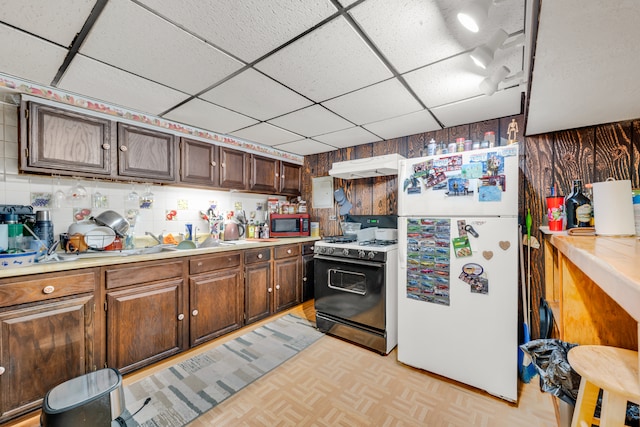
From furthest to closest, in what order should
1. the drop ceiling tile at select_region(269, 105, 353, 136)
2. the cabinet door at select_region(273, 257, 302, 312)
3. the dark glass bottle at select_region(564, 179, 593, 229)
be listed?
the cabinet door at select_region(273, 257, 302, 312), the drop ceiling tile at select_region(269, 105, 353, 136), the dark glass bottle at select_region(564, 179, 593, 229)

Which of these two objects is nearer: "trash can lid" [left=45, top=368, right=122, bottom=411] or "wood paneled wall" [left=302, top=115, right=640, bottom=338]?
"trash can lid" [left=45, top=368, right=122, bottom=411]

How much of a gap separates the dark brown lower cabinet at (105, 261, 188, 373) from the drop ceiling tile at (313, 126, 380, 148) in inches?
80.1

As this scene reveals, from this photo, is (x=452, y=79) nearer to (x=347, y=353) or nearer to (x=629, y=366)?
(x=629, y=366)

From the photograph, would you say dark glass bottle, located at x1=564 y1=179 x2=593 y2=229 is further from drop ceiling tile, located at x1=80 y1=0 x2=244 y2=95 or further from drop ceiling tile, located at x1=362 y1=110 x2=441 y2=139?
drop ceiling tile, located at x1=80 y1=0 x2=244 y2=95

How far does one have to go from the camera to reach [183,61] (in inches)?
61.9

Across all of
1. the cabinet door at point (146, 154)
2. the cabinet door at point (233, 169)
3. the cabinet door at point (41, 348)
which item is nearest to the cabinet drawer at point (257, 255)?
the cabinet door at point (233, 169)

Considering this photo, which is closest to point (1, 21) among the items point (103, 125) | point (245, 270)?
point (103, 125)

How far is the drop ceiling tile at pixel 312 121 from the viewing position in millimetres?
2352

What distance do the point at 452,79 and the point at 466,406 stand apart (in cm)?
216

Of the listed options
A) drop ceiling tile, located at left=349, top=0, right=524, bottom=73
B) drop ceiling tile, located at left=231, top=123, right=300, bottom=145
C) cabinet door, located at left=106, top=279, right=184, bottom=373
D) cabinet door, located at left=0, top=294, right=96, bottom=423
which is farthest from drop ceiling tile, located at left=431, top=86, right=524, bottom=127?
cabinet door, located at left=0, top=294, right=96, bottom=423

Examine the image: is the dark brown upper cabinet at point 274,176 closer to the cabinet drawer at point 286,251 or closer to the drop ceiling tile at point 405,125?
the cabinet drawer at point 286,251

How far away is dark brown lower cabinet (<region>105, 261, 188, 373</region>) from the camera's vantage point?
1.87 m

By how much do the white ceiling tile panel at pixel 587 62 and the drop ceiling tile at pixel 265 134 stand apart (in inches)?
85.4

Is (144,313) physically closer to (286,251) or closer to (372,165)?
(286,251)
